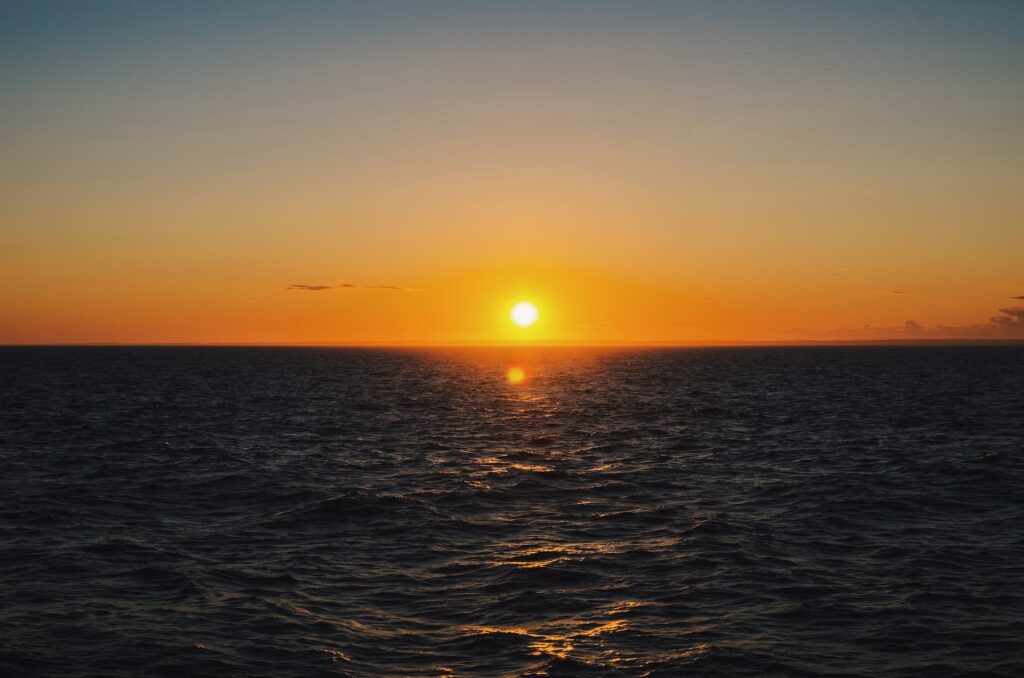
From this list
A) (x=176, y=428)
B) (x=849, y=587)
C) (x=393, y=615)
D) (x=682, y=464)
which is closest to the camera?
(x=393, y=615)

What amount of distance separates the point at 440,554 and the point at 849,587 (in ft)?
33.2

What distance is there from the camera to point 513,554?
72.8 ft

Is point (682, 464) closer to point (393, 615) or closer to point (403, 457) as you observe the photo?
point (403, 457)

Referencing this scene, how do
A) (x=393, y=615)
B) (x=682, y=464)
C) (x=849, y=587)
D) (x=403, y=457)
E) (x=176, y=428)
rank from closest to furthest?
(x=393, y=615), (x=849, y=587), (x=682, y=464), (x=403, y=457), (x=176, y=428)

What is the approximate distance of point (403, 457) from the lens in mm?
40625

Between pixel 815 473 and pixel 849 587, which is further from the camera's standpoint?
pixel 815 473

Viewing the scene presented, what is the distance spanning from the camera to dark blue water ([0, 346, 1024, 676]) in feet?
50.6

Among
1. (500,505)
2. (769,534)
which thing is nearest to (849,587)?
(769,534)

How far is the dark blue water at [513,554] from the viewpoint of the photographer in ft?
50.6

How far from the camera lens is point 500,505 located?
28.8 m

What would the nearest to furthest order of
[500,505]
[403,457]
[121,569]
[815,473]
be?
1. [121,569]
2. [500,505]
3. [815,473]
4. [403,457]

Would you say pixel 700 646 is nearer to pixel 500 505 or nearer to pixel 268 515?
pixel 500 505

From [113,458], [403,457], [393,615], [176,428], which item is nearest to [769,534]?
[393,615]

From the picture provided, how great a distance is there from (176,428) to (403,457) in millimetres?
20942
